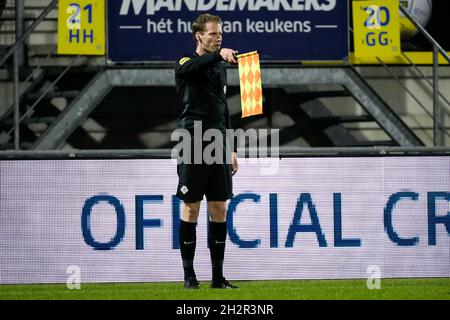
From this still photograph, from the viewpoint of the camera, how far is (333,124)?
15555 mm

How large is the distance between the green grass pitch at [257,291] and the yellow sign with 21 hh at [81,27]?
4336 millimetres

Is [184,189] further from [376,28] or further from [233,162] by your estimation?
[376,28]

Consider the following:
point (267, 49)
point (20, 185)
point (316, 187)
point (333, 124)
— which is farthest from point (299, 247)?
point (333, 124)

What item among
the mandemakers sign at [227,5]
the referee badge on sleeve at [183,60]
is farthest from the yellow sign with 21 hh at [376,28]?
the referee badge on sleeve at [183,60]

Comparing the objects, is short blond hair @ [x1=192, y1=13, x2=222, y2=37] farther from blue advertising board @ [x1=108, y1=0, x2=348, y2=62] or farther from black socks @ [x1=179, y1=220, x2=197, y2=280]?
blue advertising board @ [x1=108, y1=0, x2=348, y2=62]

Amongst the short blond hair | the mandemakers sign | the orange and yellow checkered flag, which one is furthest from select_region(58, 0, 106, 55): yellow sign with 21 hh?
the orange and yellow checkered flag

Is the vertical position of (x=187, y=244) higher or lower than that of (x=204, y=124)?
lower

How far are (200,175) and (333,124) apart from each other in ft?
23.3

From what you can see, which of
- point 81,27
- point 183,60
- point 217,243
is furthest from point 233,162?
point 81,27

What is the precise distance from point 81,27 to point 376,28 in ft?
12.1

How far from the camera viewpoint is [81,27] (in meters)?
13.6

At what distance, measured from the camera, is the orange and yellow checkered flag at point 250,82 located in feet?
26.7
